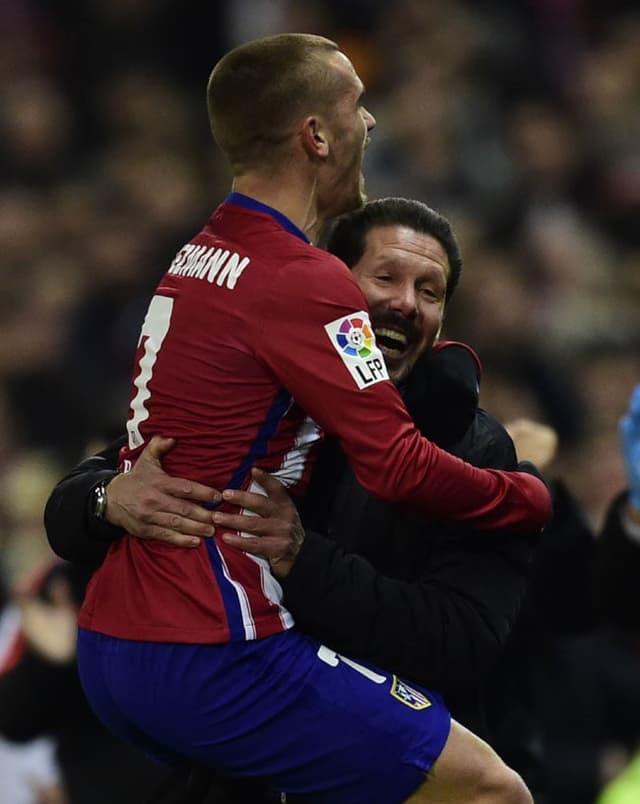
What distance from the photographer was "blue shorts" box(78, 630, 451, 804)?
8.01ft

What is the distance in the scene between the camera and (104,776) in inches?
154

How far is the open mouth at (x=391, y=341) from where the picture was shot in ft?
9.33

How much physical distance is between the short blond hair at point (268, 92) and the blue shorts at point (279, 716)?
776 millimetres

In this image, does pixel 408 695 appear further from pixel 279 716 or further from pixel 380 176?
pixel 380 176

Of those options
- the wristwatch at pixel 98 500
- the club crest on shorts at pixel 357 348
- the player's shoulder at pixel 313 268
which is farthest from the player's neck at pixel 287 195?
the wristwatch at pixel 98 500

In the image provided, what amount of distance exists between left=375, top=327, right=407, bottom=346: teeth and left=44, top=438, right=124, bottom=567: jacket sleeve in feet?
1.68

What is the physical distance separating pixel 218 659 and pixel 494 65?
17.0 ft

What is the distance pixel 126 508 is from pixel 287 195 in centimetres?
56

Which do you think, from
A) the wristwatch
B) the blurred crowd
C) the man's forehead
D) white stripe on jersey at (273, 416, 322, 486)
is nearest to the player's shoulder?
white stripe on jersey at (273, 416, 322, 486)

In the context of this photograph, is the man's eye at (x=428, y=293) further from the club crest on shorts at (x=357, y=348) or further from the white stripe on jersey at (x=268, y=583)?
the white stripe on jersey at (x=268, y=583)

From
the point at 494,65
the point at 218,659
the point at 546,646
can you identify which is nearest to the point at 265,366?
the point at 218,659

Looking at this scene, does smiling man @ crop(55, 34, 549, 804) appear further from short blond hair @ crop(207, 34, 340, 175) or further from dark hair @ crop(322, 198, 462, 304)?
dark hair @ crop(322, 198, 462, 304)

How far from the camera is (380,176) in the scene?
6.56 meters

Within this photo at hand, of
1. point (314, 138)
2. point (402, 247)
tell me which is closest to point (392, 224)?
point (402, 247)
